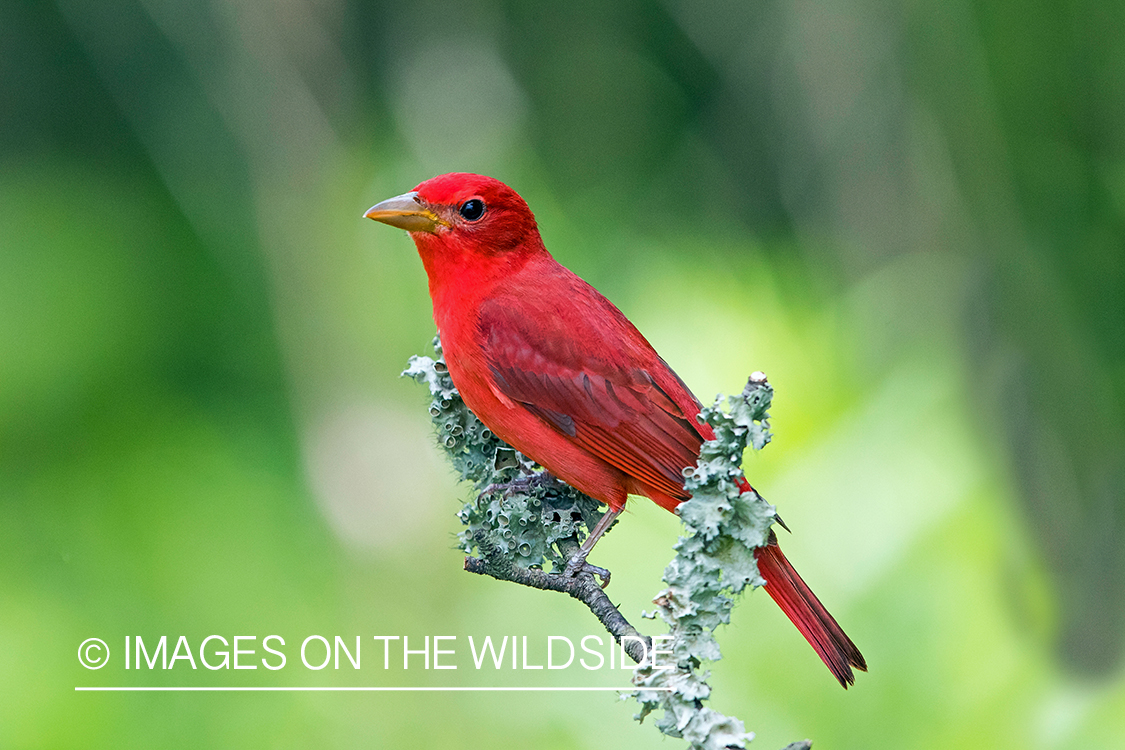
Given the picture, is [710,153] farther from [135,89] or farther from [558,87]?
[135,89]

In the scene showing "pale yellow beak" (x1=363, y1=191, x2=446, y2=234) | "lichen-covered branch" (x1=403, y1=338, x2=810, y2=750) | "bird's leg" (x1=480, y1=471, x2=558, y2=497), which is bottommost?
"lichen-covered branch" (x1=403, y1=338, x2=810, y2=750)

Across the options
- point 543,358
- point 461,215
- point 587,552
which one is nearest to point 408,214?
point 461,215

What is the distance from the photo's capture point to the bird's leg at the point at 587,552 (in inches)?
55.0

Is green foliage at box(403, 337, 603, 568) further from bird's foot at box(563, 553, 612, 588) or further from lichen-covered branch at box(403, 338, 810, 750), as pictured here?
lichen-covered branch at box(403, 338, 810, 750)

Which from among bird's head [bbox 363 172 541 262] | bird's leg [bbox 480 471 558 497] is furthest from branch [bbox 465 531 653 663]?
bird's head [bbox 363 172 541 262]

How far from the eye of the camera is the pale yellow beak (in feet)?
4.96

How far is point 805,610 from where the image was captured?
53.1 inches

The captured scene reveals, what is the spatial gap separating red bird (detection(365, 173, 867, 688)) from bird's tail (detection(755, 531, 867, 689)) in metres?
0.16

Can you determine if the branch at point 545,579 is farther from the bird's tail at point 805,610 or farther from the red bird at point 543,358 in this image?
the bird's tail at point 805,610

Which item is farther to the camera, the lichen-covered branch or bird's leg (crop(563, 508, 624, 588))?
bird's leg (crop(563, 508, 624, 588))

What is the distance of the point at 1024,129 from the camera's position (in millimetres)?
2424

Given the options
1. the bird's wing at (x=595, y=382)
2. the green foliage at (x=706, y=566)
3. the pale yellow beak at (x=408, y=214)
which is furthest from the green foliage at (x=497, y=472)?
the green foliage at (x=706, y=566)

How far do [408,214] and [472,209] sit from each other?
9 cm

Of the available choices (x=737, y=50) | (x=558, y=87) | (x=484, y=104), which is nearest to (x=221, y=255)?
(x=484, y=104)
